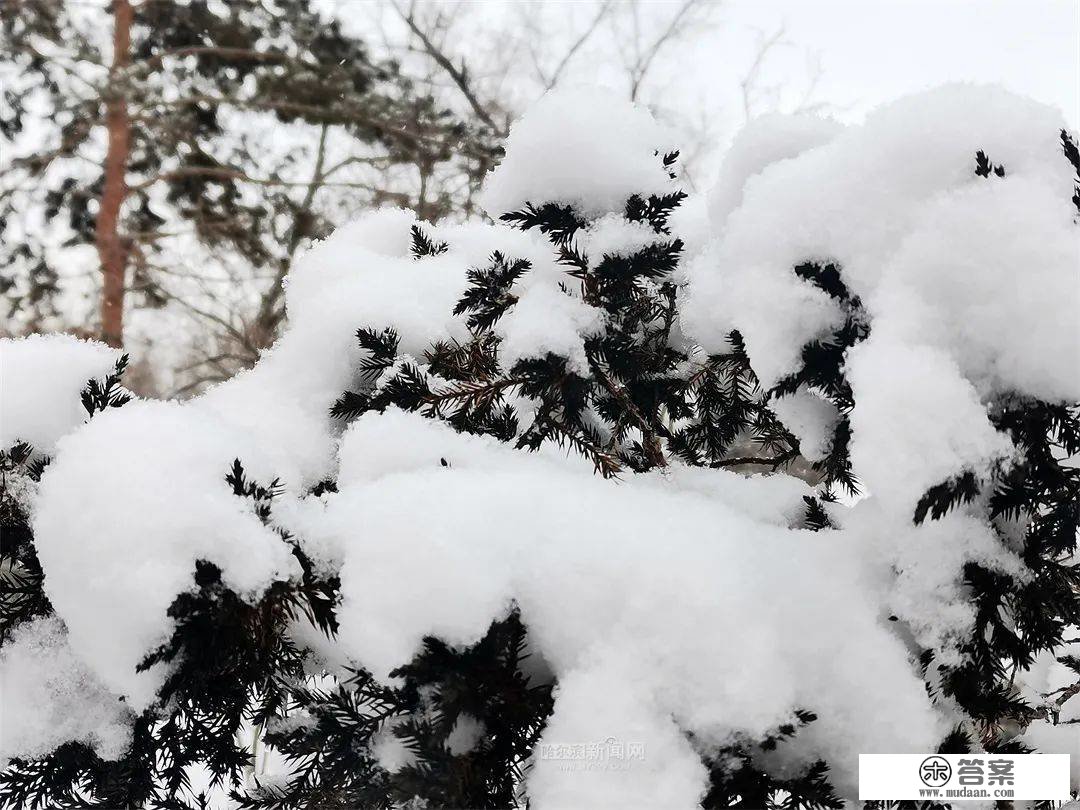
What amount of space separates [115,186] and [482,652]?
759 cm

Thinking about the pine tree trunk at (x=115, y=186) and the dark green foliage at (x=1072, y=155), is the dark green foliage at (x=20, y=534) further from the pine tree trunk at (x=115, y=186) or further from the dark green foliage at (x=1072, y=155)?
the pine tree trunk at (x=115, y=186)

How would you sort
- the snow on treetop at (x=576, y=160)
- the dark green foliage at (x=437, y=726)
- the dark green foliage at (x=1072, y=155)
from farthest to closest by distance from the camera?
the snow on treetop at (x=576, y=160)
the dark green foliage at (x=1072, y=155)
the dark green foliage at (x=437, y=726)

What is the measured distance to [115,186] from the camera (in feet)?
22.4

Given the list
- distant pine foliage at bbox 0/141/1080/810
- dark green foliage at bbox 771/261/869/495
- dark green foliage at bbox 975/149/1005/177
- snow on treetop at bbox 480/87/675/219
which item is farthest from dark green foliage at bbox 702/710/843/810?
snow on treetop at bbox 480/87/675/219

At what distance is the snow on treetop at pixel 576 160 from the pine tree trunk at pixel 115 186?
6.40 metres

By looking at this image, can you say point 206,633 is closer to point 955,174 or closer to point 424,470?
point 424,470

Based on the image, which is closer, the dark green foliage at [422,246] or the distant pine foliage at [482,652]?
the distant pine foliage at [482,652]

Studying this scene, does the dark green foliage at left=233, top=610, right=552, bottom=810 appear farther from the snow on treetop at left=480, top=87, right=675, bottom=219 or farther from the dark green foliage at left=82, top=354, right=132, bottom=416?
the snow on treetop at left=480, top=87, right=675, bottom=219

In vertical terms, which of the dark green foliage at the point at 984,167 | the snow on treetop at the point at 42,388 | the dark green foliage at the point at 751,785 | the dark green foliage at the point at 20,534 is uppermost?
the dark green foliage at the point at 984,167

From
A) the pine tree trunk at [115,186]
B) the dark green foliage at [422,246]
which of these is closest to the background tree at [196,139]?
the pine tree trunk at [115,186]

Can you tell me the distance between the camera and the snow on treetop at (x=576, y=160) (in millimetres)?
1278

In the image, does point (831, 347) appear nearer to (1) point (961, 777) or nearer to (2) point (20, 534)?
(1) point (961, 777)

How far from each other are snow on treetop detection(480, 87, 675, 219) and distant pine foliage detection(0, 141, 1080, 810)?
40 mm

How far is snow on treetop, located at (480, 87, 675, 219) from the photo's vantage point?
4.19 feet
